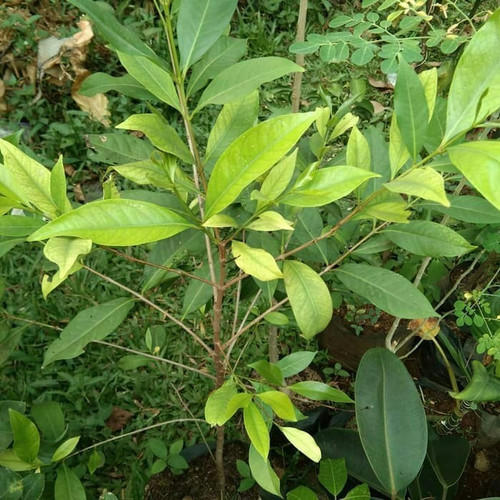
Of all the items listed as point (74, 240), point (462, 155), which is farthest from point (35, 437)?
A: point (462, 155)

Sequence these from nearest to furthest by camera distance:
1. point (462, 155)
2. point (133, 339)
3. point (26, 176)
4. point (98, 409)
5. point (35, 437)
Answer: point (462, 155) < point (26, 176) < point (35, 437) < point (98, 409) < point (133, 339)

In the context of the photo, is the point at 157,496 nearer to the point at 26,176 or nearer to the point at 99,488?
the point at 99,488

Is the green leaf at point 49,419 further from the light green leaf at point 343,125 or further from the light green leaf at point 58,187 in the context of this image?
the light green leaf at point 343,125

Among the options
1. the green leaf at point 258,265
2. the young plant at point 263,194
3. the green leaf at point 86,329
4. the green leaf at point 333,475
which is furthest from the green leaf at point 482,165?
the green leaf at point 333,475

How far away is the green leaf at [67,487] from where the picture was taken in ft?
3.12

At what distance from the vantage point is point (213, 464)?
1442mm

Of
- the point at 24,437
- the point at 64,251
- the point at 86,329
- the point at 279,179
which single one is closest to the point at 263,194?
the point at 279,179

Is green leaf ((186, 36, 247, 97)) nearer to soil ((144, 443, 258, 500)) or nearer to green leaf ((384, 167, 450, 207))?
green leaf ((384, 167, 450, 207))

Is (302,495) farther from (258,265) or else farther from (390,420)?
(258,265)

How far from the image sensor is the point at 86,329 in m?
0.90

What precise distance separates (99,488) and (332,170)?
142 cm

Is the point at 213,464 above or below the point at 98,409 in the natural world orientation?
above

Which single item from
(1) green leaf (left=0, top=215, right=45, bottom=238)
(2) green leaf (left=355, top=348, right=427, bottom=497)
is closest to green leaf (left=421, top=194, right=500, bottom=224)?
(2) green leaf (left=355, top=348, right=427, bottom=497)

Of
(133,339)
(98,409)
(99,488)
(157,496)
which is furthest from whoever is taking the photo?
(133,339)
